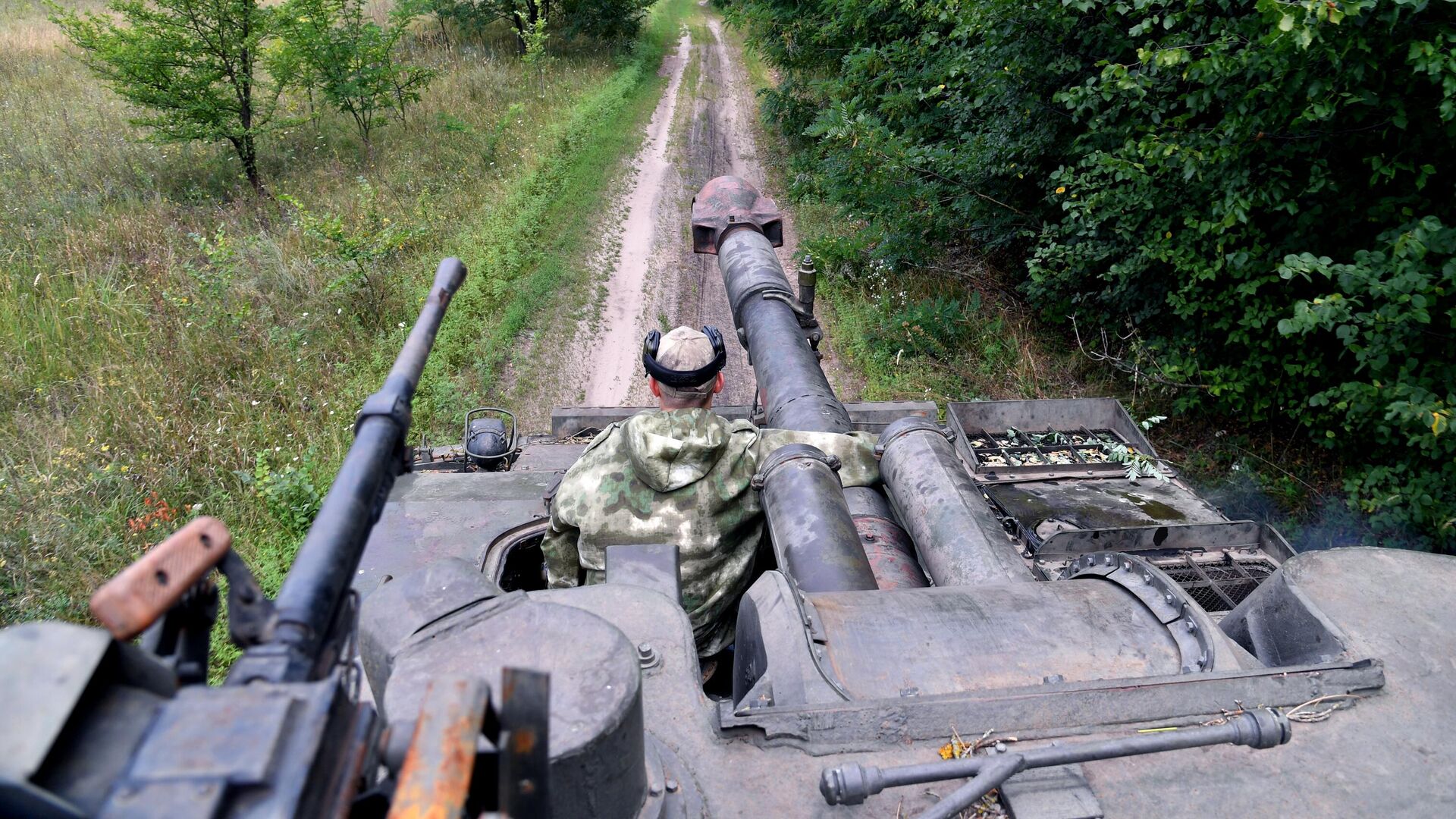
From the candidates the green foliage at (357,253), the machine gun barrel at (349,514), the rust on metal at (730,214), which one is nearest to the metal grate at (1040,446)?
the rust on metal at (730,214)

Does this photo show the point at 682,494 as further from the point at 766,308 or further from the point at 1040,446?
the point at 1040,446

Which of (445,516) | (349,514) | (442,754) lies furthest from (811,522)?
(442,754)

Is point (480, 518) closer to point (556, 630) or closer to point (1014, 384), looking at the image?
point (556, 630)

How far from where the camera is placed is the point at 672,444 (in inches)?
145

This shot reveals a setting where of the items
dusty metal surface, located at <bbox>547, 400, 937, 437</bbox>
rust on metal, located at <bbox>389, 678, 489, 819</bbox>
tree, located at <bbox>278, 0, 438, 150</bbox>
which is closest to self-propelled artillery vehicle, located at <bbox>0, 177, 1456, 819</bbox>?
rust on metal, located at <bbox>389, 678, 489, 819</bbox>

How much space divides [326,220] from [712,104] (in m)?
13.2

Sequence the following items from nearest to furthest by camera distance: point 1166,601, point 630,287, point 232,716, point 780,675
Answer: point 232,716
point 780,675
point 1166,601
point 630,287

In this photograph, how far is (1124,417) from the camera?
584 cm

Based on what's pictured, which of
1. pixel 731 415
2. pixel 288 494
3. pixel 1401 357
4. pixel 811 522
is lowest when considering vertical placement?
pixel 288 494

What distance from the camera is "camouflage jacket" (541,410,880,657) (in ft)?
12.2

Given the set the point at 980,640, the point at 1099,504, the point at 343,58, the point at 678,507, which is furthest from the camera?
the point at 343,58

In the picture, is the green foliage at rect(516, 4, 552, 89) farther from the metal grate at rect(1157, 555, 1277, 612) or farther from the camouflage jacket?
the metal grate at rect(1157, 555, 1277, 612)

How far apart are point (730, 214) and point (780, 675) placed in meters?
4.77

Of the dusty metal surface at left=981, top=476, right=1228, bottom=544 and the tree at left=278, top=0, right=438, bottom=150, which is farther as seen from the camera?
the tree at left=278, top=0, right=438, bottom=150
